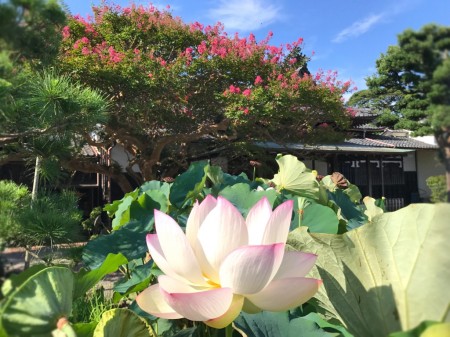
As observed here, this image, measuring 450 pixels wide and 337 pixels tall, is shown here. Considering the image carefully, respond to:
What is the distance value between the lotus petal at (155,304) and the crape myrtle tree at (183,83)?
5.31 metres

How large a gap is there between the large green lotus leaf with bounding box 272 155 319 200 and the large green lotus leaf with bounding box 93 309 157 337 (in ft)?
2.52

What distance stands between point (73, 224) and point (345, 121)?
5930 mm

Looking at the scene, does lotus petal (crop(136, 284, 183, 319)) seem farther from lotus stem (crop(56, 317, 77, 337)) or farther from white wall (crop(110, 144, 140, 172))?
white wall (crop(110, 144, 140, 172))

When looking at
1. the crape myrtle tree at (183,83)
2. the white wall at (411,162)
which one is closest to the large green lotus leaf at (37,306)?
the white wall at (411,162)

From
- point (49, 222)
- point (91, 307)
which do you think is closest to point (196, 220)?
point (49, 222)

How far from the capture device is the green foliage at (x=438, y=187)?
23cm

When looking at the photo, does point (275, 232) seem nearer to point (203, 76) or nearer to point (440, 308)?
point (440, 308)

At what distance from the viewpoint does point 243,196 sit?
0.90 metres

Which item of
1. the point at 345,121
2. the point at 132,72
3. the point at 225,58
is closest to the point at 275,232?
the point at 132,72

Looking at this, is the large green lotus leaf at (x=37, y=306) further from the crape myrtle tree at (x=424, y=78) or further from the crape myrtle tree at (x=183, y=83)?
the crape myrtle tree at (x=183, y=83)

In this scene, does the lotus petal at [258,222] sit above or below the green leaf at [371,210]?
above

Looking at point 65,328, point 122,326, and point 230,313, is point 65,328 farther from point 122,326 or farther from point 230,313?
point 122,326

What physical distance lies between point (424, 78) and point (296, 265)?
185mm

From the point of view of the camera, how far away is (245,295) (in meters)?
0.33
